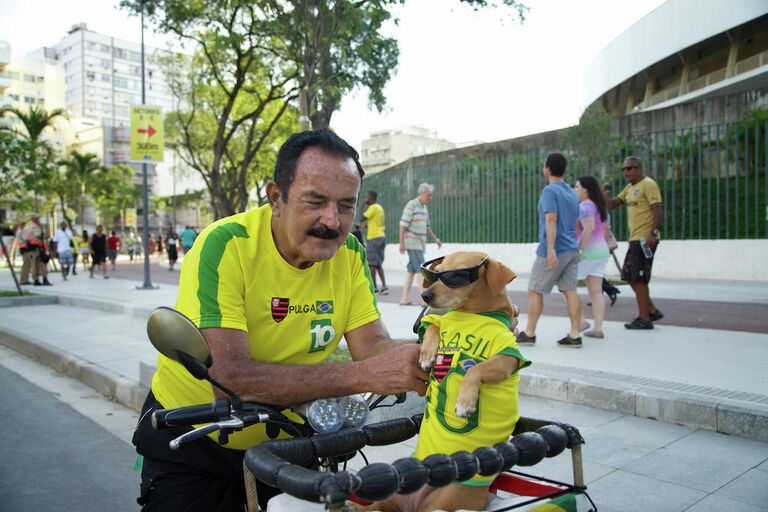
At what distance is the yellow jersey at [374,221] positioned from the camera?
12228 millimetres

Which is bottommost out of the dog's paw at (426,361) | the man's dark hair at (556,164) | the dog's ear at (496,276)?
the dog's paw at (426,361)

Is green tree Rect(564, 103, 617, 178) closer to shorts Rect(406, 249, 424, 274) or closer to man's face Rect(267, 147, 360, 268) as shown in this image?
shorts Rect(406, 249, 424, 274)

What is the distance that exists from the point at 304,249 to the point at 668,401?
11.1ft

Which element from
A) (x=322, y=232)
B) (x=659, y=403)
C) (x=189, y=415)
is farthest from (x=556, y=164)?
(x=189, y=415)

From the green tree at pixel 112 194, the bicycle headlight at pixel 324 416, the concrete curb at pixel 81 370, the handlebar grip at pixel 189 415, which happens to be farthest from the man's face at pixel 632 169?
the green tree at pixel 112 194

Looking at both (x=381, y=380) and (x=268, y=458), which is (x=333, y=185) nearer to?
(x=381, y=380)

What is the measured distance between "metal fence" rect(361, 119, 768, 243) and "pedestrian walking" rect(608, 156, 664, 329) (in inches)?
306

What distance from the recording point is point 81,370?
22.5ft

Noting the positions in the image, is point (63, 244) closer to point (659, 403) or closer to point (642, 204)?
point (642, 204)

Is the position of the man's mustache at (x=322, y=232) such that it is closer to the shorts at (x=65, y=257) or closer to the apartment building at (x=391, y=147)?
the shorts at (x=65, y=257)

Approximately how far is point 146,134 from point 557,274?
11.1 metres

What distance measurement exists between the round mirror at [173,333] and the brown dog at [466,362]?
28.2 inches

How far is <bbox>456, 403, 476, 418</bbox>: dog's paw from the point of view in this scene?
6.19 feet

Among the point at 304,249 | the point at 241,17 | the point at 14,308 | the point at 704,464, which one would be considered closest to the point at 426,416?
the point at 304,249
